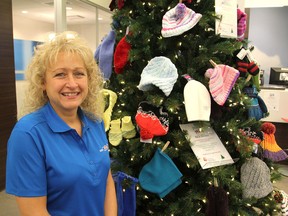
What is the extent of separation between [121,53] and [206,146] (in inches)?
33.9

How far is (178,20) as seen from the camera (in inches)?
65.0

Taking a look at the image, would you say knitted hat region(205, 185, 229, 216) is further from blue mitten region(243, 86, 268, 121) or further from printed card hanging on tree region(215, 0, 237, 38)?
printed card hanging on tree region(215, 0, 237, 38)

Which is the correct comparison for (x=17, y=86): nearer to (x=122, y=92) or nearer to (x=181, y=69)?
(x=122, y=92)

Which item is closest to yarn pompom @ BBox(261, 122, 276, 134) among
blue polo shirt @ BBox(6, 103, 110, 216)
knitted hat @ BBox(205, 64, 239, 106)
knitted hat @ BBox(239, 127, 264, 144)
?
knitted hat @ BBox(239, 127, 264, 144)

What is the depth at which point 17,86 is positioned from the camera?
11.1 feet

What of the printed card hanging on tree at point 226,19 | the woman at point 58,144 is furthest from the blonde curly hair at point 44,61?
the printed card hanging on tree at point 226,19

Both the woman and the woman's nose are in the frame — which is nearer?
the woman

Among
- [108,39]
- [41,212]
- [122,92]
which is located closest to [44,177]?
[41,212]

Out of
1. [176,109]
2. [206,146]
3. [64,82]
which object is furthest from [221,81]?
[64,82]

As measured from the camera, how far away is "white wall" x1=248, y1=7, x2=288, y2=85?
4.81 metres

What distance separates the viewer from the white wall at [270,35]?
4.81 metres

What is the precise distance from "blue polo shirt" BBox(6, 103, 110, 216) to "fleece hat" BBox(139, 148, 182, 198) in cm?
56

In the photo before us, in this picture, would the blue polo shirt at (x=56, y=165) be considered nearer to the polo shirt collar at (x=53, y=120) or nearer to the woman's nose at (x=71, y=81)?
the polo shirt collar at (x=53, y=120)

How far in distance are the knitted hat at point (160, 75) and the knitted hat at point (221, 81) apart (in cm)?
24
